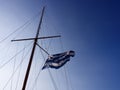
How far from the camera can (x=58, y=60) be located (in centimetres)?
2644

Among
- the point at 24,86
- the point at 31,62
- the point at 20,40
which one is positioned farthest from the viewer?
the point at 20,40

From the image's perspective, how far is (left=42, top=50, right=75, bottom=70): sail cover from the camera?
85.8ft

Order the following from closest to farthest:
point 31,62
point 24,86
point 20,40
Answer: point 24,86
point 31,62
point 20,40

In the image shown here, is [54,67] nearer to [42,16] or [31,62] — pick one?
[31,62]

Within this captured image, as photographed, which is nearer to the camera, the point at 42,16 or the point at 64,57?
the point at 64,57

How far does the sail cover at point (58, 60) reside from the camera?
2615 cm

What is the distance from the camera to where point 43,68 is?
1062 inches

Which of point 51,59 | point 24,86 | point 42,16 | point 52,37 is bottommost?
point 24,86

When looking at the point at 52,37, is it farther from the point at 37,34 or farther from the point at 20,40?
the point at 20,40

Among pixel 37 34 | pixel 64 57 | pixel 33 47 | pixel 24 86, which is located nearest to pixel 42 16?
pixel 37 34

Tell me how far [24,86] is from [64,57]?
18.2ft

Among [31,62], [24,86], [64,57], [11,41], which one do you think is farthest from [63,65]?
[11,41]

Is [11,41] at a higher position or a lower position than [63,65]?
higher

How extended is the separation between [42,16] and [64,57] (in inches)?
270
